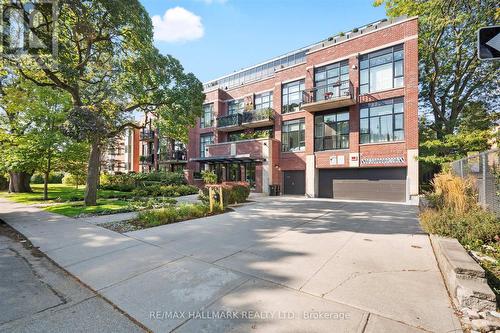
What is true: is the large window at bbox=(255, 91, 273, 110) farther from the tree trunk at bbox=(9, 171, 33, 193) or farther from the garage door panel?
the tree trunk at bbox=(9, 171, 33, 193)

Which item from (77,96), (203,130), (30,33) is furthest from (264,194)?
(30,33)

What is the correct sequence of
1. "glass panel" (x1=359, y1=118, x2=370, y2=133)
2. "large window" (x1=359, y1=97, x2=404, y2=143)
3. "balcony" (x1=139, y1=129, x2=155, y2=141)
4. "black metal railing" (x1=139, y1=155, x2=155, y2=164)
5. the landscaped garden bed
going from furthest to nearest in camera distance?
"balcony" (x1=139, y1=129, x2=155, y2=141)
"black metal railing" (x1=139, y1=155, x2=155, y2=164)
"glass panel" (x1=359, y1=118, x2=370, y2=133)
"large window" (x1=359, y1=97, x2=404, y2=143)
the landscaped garden bed

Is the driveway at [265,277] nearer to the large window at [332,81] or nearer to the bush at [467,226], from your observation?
the bush at [467,226]

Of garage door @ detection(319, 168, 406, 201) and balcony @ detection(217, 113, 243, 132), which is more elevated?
balcony @ detection(217, 113, 243, 132)

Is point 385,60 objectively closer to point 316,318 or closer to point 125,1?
point 125,1

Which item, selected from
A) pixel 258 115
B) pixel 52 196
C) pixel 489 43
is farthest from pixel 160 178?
pixel 489 43

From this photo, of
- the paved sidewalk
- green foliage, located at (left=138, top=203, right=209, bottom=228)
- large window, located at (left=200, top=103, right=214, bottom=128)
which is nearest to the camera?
the paved sidewalk

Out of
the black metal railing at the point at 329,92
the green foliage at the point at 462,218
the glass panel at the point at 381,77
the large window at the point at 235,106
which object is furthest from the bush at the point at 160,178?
the green foliage at the point at 462,218

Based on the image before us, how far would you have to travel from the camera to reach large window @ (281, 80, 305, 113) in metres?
21.3

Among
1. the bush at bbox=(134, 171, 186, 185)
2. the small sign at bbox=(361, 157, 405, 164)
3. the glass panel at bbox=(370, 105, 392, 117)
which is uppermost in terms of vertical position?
the glass panel at bbox=(370, 105, 392, 117)

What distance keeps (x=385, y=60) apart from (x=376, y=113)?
145 inches

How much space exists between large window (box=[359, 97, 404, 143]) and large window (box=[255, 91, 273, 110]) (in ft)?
29.0

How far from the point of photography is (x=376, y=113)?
55.7 ft

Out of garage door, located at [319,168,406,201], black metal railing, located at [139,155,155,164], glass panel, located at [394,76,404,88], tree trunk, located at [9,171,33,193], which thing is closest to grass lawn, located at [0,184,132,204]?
tree trunk, located at [9,171,33,193]
